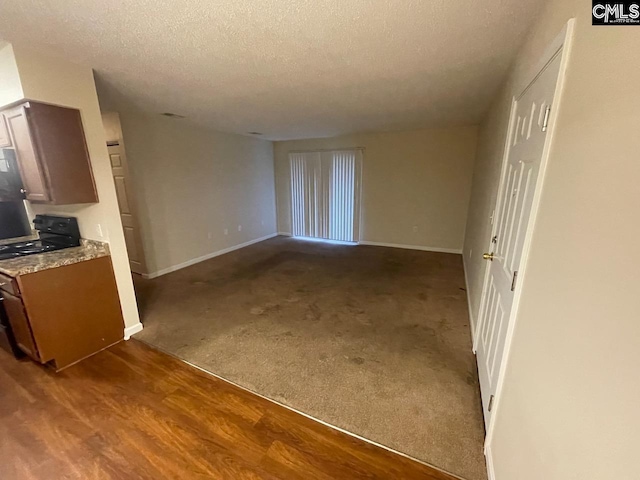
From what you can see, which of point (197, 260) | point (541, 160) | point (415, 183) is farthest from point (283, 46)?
point (415, 183)

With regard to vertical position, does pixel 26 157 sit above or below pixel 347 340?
above

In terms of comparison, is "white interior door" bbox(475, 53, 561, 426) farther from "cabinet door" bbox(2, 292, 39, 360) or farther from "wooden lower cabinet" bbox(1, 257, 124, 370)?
"cabinet door" bbox(2, 292, 39, 360)

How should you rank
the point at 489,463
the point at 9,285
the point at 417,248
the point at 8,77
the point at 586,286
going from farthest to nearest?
1. the point at 417,248
2. the point at 9,285
3. the point at 8,77
4. the point at 489,463
5. the point at 586,286

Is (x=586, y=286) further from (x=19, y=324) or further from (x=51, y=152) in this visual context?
(x=19, y=324)

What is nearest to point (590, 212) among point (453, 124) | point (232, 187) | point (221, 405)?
point (221, 405)

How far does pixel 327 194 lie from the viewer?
20.1 ft

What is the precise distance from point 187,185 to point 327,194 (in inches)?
114

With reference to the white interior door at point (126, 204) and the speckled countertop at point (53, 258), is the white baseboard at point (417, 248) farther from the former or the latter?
the speckled countertop at point (53, 258)

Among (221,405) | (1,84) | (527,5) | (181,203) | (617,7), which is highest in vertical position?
(527,5)

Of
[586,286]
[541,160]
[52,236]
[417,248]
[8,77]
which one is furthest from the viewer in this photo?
[417,248]

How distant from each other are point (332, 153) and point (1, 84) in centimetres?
475

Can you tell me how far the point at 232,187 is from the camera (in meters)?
5.39

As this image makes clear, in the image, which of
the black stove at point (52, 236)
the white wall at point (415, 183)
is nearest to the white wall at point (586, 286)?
the black stove at point (52, 236)

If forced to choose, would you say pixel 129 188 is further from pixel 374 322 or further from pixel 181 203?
pixel 374 322
